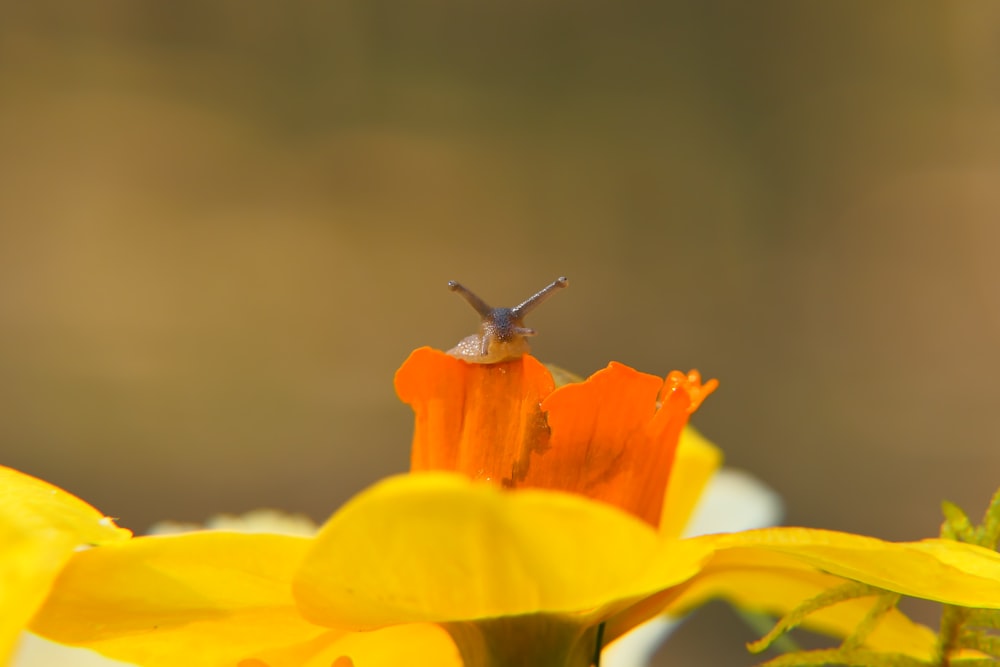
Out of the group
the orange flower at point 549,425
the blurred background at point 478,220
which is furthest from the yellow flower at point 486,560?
the blurred background at point 478,220

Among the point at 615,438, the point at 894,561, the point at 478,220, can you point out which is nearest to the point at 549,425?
the point at 615,438

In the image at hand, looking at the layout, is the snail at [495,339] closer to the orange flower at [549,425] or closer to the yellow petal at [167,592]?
the orange flower at [549,425]

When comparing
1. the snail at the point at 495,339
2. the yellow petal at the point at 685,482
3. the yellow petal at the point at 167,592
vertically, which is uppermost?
the snail at the point at 495,339

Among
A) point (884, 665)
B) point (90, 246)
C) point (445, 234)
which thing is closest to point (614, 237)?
point (445, 234)

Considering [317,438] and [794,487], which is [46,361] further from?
[794,487]

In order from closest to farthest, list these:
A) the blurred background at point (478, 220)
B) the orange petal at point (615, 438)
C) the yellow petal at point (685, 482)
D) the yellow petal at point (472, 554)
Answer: the yellow petal at point (472, 554)
the orange petal at point (615, 438)
the yellow petal at point (685, 482)
the blurred background at point (478, 220)

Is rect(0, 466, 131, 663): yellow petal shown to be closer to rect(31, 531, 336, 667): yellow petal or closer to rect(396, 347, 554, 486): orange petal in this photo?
rect(31, 531, 336, 667): yellow petal

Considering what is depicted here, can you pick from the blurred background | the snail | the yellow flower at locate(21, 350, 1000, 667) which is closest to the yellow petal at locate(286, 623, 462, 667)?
the yellow flower at locate(21, 350, 1000, 667)
